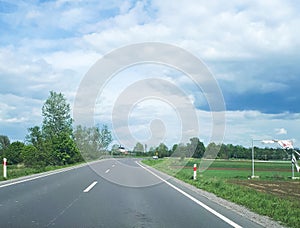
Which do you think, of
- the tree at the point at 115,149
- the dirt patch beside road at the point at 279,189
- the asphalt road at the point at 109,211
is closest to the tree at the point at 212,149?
the dirt patch beside road at the point at 279,189

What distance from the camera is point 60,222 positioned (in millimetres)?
7824

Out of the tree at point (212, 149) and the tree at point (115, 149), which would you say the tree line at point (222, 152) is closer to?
the tree at point (212, 149)

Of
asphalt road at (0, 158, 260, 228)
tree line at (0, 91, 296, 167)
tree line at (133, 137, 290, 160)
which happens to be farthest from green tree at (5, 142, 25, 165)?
asphalt road at (0, 158, 260, 228)

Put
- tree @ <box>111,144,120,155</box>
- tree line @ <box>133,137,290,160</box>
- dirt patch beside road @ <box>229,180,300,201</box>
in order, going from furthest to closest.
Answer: tree @ <box>111,144,120,155</box>, tree line @ <box>133,137,290,160</box>, dirt patch beside road @ <box>229,180,300,201</box>

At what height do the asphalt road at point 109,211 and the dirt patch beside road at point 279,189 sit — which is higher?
the asphalt road at point 109,211

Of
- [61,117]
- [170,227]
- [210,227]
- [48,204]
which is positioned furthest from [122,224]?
[61,117]

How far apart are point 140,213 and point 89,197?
3305mm

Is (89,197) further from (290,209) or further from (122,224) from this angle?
(290,209)

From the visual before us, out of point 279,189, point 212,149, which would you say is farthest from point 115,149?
point 279,189

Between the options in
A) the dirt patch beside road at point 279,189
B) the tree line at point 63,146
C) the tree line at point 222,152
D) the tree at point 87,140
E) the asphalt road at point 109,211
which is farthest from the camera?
the tree at point 87,140

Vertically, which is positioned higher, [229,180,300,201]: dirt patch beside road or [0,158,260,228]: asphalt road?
[0,158,260,228]: asphalt road

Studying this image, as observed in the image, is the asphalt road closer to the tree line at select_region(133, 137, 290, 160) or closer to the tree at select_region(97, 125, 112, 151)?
the tree line at select_region(133, 137, 290, 160)

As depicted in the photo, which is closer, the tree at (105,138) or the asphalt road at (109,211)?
the asphalt road at (109,211)

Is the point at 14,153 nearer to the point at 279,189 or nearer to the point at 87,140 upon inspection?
the point at 87,140
